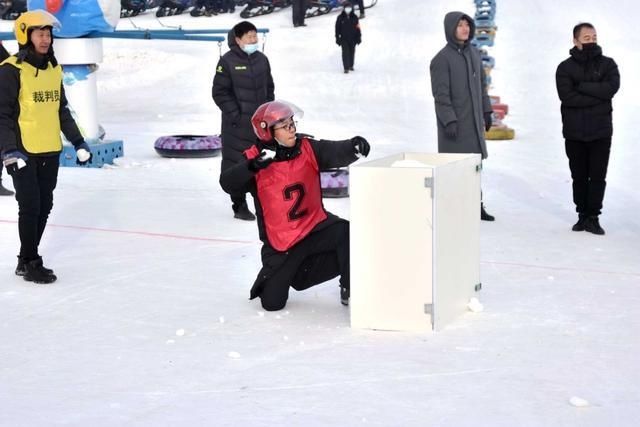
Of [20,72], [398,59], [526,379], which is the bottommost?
[398,59]

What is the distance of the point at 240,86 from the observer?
336 inches

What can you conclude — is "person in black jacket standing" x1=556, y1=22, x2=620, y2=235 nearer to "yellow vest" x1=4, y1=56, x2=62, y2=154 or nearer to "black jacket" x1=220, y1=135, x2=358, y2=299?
"black jacket" x1=220, y1=135, x2=358, y2=299

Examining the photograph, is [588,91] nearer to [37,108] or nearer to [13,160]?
[37,108]

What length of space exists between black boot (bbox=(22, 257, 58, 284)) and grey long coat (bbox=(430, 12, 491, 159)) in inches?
120

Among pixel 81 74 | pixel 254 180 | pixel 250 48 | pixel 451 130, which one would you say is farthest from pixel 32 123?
pixel 81 74

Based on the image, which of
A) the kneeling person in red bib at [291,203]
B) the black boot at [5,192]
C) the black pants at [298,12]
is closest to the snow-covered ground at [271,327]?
the kneeling person in red bib at [291,203]

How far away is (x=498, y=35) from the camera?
27734 millimetres

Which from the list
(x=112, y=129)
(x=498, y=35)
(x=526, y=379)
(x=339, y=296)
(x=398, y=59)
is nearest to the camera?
(x=526, y=379)

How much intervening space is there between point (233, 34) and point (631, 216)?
3286 millimetres

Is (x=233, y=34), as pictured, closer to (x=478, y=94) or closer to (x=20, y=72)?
(x=478, y=94)

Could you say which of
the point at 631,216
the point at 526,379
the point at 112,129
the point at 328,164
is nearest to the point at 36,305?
the point at 328,164

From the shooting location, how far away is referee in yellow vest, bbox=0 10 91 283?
630 cm

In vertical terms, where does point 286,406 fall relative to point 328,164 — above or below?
below

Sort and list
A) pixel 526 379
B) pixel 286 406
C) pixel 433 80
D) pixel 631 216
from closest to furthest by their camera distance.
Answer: pixel 286 406 → pixel 526 379 → pixel 433 80 → pixel 631 216
